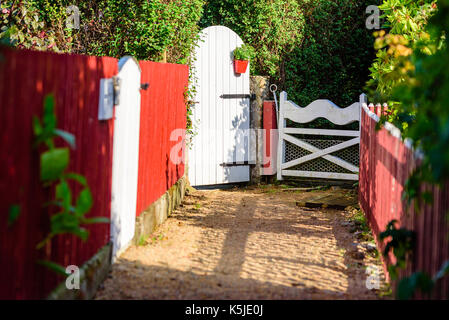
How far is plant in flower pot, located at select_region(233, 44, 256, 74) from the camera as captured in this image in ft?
35.2

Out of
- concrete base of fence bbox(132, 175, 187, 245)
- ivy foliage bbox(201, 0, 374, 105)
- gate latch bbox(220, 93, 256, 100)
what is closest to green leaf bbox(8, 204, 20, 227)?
concrete base of fence bbox(132, 175, 187, 245)

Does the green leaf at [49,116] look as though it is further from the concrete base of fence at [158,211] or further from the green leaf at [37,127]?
the concrete base of fence at [158,211]

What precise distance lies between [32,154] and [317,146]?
8.69m

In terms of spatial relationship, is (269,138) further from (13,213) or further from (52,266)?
(13,213)

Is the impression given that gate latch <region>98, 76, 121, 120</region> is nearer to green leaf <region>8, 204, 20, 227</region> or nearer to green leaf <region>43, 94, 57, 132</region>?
green leaf <region>43, 94, 57, 132</region>

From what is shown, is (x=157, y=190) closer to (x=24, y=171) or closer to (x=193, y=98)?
(x=193, y=98)

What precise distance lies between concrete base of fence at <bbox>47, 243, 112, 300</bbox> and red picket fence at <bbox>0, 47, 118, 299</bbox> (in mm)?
61

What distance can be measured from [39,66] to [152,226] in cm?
378

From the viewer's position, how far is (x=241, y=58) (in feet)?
35.4

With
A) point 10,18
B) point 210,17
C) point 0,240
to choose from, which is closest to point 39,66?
point 0,240

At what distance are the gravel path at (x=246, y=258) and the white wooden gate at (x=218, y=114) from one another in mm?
1688

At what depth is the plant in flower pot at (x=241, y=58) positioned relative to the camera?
35.2 feet

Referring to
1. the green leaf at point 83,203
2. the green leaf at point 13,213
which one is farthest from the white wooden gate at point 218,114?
the green leaf at point 13,213

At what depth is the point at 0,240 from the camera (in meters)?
2.88
